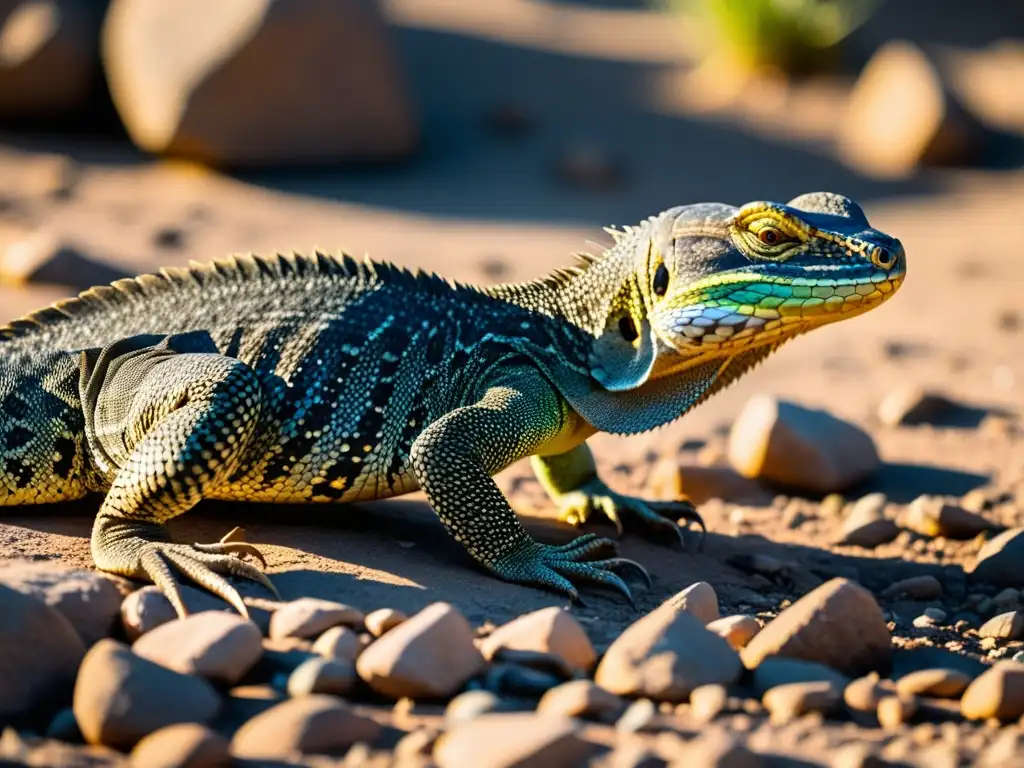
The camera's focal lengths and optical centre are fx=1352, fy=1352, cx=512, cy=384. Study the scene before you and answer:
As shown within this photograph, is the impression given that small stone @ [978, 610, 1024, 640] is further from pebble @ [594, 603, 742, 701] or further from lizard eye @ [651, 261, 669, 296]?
lizard eye @ [651, 261, 669, 296]

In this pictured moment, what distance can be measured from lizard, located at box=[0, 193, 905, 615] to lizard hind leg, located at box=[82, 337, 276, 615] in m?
0.01

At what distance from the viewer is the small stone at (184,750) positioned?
4.54m

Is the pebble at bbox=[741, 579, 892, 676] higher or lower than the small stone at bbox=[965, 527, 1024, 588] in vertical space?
higher

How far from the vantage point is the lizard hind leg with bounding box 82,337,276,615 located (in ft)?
20.1

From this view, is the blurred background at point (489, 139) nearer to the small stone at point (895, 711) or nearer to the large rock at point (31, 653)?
the small stone at point (895, 711)

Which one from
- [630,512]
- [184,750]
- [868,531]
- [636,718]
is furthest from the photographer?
[868,531]

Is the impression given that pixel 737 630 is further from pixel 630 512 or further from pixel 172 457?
pixel 172 457

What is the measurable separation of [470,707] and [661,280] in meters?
2.73

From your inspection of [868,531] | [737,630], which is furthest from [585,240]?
[737,630]

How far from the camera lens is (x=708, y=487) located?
352 inches

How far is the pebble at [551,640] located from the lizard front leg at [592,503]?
7.05ft

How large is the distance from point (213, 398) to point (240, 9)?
33.8ft

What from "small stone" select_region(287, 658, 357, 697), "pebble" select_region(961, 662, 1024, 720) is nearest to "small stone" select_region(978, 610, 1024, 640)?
"pebble" select_region(961, 662, 1024, 720)

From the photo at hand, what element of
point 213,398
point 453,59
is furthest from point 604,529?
point 453,59
